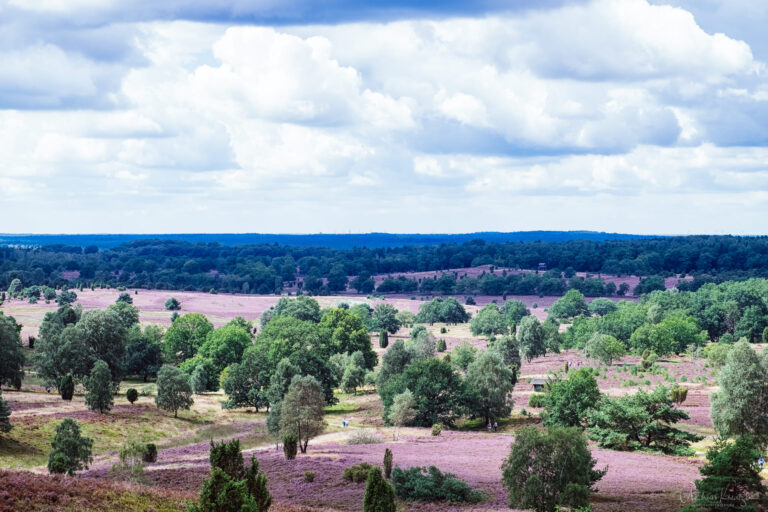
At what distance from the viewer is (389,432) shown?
72.5m

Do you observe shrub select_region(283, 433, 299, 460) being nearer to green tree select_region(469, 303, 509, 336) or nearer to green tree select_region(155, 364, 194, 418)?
green tree select_region(155, 364, 194, 418)

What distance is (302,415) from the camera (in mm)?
62094

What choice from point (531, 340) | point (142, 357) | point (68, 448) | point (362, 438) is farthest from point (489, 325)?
point (68, 448)

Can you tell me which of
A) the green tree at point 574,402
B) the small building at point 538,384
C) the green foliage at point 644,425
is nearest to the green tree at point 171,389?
the green tree at point 574,402

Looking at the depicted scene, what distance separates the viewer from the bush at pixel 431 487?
45.0 meters

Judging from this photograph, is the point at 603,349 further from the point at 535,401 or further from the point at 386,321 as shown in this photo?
the point at 386,321

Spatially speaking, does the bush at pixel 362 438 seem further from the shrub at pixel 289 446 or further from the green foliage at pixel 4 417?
the green foliage at pixel 4 417

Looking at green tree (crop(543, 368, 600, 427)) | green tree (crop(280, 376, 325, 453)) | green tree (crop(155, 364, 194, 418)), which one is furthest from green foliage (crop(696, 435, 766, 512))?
green tree (crop(155, 364, 194, 418))

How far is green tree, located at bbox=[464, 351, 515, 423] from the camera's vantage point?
258 feet

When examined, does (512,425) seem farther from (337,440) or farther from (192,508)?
(192,508)

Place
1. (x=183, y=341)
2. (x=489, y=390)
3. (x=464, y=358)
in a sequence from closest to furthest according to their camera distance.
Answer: (x=489, y=390)
(x=464, y=358)
(x=183, y=341)

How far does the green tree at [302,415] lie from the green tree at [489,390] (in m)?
A: 20.6

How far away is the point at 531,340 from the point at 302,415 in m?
71.2

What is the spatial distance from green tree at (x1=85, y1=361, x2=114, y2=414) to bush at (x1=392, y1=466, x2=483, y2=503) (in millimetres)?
39547
